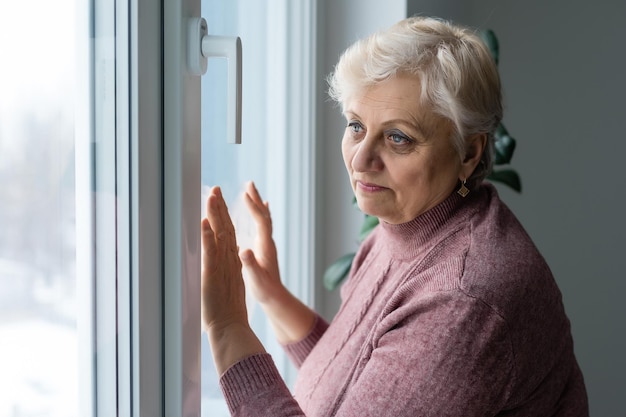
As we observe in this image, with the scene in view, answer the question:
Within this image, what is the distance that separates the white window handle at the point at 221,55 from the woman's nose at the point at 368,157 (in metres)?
0.23

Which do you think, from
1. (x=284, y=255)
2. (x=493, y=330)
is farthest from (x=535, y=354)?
(x=284, y=255)

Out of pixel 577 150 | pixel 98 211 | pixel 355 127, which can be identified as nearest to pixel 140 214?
pixel 98 211

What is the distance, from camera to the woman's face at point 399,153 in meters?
1.26

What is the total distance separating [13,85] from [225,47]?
15.8 inches

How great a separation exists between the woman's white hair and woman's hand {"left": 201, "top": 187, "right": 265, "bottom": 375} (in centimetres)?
35

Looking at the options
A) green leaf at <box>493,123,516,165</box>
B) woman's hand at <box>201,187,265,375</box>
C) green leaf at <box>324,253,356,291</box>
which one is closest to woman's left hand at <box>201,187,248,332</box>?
woman's hand at <box>201,187,265,375</box>

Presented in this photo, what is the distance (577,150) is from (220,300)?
200cm

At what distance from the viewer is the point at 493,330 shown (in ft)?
3.66

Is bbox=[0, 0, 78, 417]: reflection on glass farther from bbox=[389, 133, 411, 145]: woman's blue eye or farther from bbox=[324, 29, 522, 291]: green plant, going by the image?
bbox=[324, 29, 522, 291]: green plant

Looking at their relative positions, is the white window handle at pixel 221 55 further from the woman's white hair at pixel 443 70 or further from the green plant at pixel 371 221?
the green plant at pixel 371 221

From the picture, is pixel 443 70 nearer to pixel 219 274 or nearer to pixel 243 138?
pixel 219 274

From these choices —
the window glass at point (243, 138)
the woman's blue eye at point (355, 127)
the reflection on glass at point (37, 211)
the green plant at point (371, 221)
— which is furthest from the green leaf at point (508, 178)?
the reflection on glass at point (37, 211)

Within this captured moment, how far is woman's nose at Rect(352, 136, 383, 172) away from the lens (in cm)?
129

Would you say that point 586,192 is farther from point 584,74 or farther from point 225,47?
point 225,47
